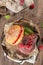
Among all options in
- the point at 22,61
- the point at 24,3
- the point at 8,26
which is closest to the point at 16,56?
the point at 22,61

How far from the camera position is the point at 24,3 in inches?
36.5

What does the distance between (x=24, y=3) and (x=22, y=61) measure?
1.00 feet

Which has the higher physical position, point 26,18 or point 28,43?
point 26,18

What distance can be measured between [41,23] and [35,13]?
Result: 0.20 ft

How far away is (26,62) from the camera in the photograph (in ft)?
2.99

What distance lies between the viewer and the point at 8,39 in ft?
3.05

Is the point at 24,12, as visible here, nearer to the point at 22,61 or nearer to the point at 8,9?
the point at 8,9

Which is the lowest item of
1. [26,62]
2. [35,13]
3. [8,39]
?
[26,62]

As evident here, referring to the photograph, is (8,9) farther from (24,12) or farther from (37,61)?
(37,61)

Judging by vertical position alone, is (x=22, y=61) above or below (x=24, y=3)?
below

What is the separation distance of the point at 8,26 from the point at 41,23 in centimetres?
18

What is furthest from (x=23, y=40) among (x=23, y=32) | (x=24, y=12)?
(x=24, y=12)

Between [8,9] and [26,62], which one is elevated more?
[8,9]

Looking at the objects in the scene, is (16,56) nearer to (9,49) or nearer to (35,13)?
(9,49)
